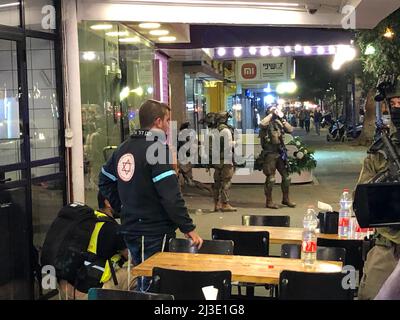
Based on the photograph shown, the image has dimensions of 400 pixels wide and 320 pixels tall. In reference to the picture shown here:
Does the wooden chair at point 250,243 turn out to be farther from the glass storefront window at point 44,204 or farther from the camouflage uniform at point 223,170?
the camouflage uniform at point 223,170

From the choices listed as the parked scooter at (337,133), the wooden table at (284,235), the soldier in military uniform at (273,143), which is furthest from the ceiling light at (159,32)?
the parked scooter at (337,133)

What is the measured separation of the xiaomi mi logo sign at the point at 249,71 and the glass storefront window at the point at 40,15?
1231 centimetres

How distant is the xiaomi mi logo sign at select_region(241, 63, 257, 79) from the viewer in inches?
698

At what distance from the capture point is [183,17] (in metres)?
6.36

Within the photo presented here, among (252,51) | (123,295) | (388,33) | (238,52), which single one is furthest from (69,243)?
(238,52)

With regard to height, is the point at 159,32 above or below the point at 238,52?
below

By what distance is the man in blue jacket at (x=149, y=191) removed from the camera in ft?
13.6

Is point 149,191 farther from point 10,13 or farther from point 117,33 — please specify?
point 117,33

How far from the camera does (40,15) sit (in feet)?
18.4

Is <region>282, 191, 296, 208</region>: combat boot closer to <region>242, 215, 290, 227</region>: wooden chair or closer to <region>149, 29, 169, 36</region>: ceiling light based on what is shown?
<region>149, 29, 169, 36</region>: ceiling light

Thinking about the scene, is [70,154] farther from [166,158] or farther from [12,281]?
[166,158]

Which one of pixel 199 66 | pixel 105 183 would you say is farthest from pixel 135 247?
pixel 199 66

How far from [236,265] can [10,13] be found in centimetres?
295
